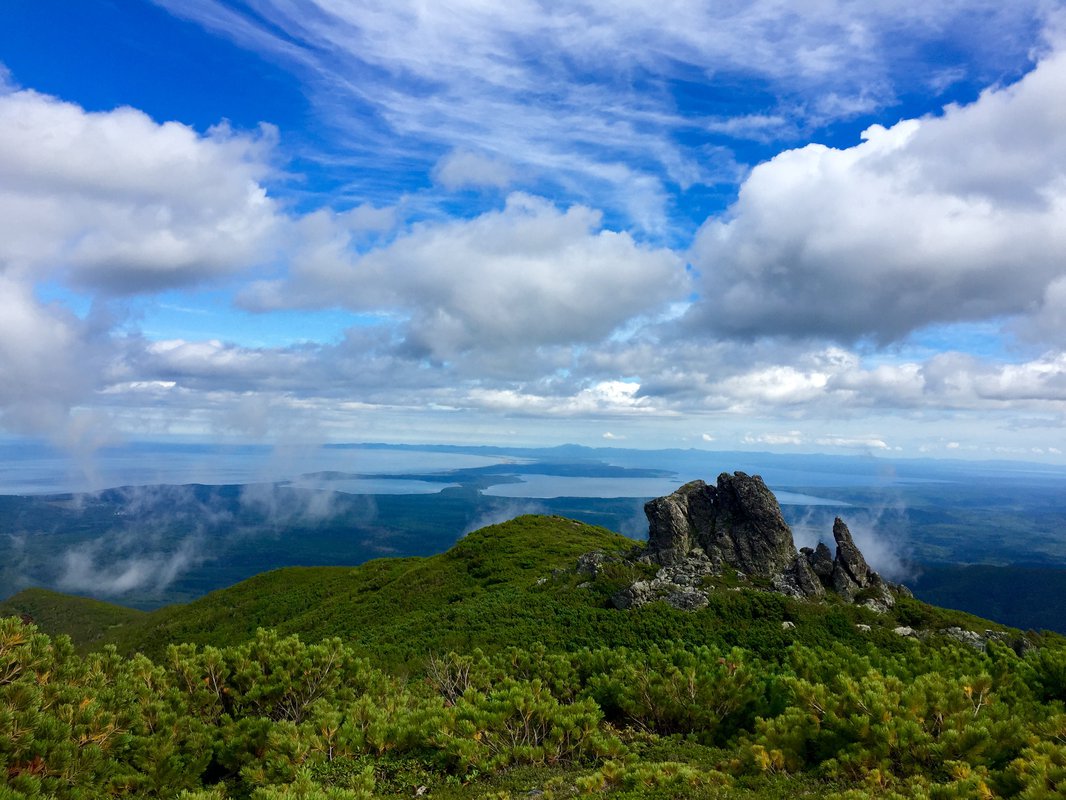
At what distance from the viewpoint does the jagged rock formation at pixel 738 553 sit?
43188 mm

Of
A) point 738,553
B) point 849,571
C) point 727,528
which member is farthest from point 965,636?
point 727,528

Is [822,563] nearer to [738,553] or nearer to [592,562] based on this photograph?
[738,553]

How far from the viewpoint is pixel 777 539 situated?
166 feet

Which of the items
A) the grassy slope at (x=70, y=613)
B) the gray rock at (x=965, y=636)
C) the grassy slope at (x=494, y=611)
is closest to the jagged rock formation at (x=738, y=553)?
the grassy slope at (x=494, y=611)

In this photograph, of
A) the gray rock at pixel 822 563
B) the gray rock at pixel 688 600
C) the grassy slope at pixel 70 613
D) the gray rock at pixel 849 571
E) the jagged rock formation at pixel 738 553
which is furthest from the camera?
the grassy slope at pixel 70 613

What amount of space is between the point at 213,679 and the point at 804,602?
3714 centimetres

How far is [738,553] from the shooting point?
50.8 meters

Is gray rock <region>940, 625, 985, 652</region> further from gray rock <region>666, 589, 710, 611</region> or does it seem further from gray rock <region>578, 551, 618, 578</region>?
gray rock <region>578, 551, 618, 578</region>

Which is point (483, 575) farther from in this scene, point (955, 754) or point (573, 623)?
point (955, 754)

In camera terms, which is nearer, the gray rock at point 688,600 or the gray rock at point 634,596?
the gray rock at point 688,600

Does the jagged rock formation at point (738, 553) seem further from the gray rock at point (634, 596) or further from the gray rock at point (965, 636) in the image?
the gray rock at point (965, 636)

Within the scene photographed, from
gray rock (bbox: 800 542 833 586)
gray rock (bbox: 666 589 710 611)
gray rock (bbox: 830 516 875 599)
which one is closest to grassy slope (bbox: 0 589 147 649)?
gray rock (bbox: 666 589 710 611)

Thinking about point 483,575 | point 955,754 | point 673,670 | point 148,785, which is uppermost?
point 955,754

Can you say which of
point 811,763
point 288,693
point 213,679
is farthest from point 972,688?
point 213,679
